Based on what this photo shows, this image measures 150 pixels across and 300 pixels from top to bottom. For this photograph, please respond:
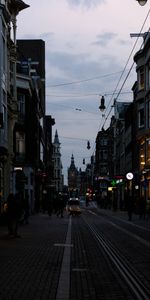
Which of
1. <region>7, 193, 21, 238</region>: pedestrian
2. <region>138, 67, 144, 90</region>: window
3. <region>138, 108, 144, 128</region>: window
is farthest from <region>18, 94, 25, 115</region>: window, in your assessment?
<region>7, 193, 21, 238</region>: pedestrian

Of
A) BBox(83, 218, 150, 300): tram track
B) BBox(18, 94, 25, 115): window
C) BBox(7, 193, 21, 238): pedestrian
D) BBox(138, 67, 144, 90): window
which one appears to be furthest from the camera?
BBox(138, 67, 144, 90): window

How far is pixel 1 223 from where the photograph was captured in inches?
1471

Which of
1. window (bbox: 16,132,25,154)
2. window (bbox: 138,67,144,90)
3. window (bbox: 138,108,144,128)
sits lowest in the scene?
window (bbox: 16,132,25,154)

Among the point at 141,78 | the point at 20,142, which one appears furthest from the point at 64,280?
the point at 141,78

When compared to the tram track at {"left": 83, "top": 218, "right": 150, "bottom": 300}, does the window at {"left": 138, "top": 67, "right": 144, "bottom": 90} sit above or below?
above

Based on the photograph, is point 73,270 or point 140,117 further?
point 140,117

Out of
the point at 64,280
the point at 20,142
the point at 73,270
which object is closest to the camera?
the point at 64,280

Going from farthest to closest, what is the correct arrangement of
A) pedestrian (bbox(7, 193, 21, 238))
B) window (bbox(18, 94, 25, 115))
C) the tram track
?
window (bbox(18, 94, 25, 115))
pedestrian (bbox(7, 193, 21, 238))
the tram track

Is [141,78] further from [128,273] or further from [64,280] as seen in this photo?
[64,280]

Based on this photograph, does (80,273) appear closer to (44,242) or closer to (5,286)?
(5,286)

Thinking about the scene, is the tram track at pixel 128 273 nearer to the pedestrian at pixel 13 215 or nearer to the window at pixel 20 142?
the pedestrian at pixel 13 215

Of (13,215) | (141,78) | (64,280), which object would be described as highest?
(141,78)

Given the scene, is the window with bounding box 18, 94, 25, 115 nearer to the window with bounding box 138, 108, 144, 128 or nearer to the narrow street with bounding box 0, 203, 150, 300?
the window with bounding box 138, 108, 144, 128

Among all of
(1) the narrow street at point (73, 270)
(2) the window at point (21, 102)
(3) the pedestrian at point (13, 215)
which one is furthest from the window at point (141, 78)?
(1) the narrow street at point (73, 270)
